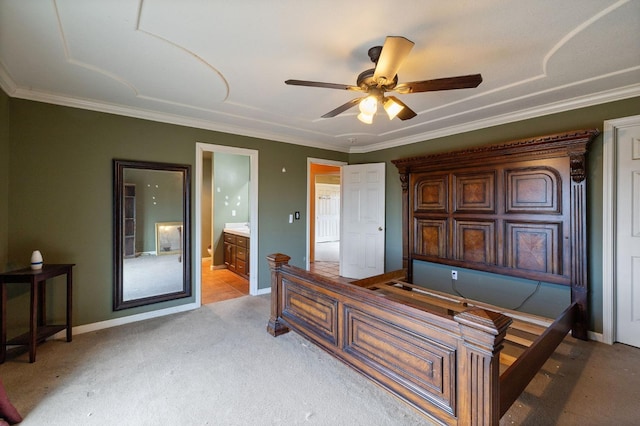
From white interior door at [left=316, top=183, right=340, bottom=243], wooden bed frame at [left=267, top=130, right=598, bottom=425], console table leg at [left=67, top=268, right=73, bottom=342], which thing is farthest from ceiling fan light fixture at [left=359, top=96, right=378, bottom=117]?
white interior door at [left=316, top=183, right=340, bottom=243]

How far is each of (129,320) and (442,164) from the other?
4264 mm

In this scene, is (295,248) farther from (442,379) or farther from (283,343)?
(442,379)

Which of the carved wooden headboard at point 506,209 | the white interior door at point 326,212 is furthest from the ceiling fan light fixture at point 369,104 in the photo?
the white interior door at point 326,212

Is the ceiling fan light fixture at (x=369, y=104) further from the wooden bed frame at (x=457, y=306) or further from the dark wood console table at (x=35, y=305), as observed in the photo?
the dark wood console table at (x=35, y=305)

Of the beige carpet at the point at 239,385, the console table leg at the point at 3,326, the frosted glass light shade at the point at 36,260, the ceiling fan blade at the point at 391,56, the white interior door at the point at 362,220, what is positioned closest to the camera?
the ceiling fan blade at the point at 391,56

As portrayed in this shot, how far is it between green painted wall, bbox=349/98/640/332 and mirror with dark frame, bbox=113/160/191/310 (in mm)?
3087

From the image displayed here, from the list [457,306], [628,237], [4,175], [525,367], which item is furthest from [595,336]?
[4,175]

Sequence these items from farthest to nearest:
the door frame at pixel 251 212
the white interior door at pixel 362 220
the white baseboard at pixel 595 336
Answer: the white interior door at pixel 362 220
the door frame at pixel 251 212
the white baseboard at pixel 595 336

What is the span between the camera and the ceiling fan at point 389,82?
1632mm

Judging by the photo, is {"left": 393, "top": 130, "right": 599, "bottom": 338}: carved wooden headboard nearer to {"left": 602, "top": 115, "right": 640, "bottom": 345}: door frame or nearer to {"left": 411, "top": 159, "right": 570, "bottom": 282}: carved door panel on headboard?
{"left": 411, "top": 159, "right": 570, "bottom": 282}: carved door panel on headboard

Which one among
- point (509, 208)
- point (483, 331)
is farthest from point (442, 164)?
point (483, 331)

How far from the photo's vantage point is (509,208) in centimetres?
315

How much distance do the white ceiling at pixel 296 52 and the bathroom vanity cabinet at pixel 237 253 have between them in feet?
7.69

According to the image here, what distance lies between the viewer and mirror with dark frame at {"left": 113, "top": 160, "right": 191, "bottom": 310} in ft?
10.3
